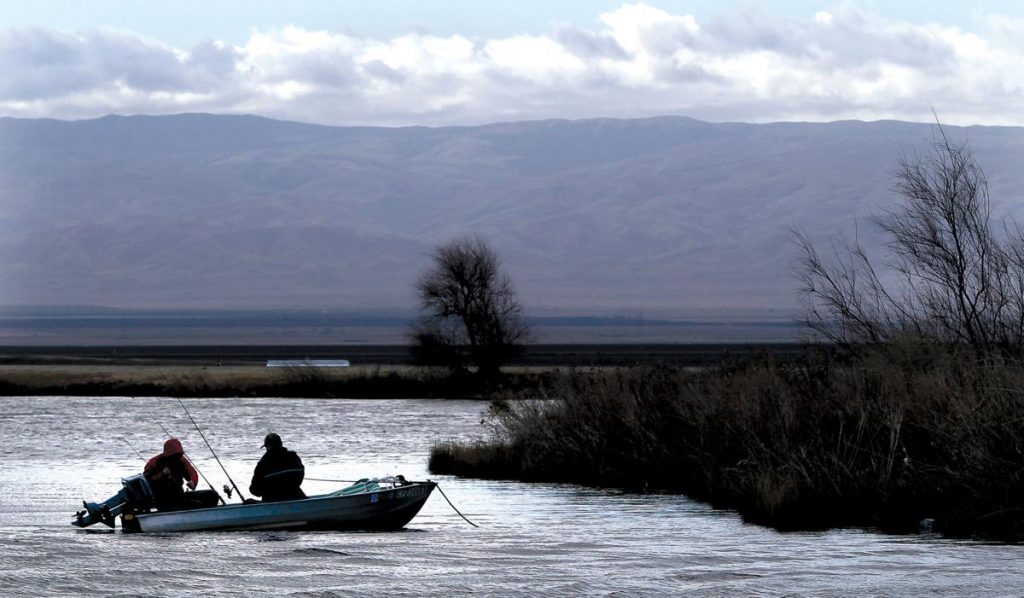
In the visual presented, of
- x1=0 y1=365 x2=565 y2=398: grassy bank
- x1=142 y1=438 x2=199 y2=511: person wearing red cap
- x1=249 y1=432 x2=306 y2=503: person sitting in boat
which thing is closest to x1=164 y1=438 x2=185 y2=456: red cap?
x1=142 y1=438 x2=199 y2=511: person wearing red cap

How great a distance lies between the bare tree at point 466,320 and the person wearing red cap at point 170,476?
6484cm

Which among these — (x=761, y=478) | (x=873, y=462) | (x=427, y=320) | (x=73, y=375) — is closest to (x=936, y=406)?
(x=873, y=462)

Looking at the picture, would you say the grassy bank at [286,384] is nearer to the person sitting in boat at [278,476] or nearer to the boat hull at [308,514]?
the boat hull at [308,514]

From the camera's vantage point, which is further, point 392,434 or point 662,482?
point 392,434

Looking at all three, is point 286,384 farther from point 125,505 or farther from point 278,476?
point 278,476

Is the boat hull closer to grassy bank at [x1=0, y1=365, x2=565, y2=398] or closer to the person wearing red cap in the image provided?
the person wearing red cap

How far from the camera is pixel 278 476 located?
33250 mm

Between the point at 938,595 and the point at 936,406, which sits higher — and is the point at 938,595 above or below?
below

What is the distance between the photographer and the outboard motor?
3372 cm

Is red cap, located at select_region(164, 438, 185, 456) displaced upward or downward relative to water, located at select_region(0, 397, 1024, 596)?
upward

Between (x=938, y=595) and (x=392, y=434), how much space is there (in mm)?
41035

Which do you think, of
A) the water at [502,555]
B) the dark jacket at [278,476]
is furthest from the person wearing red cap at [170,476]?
the dark jacket at [278,476]

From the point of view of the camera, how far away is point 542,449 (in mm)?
45219

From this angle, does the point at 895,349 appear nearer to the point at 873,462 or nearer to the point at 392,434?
the point at 873,462
